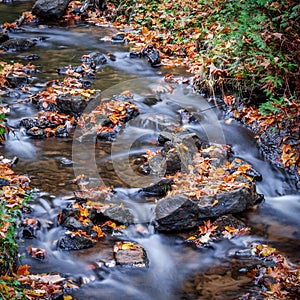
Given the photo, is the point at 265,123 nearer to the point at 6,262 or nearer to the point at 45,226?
the point at 45,226

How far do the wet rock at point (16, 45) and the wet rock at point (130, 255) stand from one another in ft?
28.3

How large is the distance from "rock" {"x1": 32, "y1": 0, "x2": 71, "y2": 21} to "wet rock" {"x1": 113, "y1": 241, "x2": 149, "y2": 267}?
12.0m

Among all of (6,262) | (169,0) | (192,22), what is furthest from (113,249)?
(169,0)

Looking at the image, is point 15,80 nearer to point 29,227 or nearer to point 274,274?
point 29,227

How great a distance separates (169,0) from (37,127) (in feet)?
23.5

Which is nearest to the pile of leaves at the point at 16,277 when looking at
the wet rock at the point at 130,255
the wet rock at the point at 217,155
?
the wet rock at the point at 130,255

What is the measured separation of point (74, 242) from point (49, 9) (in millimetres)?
11919

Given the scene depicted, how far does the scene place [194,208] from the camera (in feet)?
19.2

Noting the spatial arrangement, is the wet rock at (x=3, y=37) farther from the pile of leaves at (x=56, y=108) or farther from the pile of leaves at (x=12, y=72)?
the pile of leaves at (x=56, y=108)

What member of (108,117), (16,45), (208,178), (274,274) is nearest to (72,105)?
(108,117)

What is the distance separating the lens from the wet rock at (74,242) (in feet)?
17.6

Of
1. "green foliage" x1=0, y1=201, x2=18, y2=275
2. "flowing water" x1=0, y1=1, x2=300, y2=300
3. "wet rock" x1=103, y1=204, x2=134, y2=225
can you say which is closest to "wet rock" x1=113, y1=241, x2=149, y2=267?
"flowing water" x1=0, y1=1, x2=300, y2=300

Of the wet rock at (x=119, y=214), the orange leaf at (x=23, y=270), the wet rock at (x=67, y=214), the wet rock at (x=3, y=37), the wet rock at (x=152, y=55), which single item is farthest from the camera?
the wet rock at (x=3, y=37)

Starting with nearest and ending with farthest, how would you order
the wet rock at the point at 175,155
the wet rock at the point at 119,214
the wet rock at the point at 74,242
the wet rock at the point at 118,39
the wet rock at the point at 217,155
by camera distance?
the wet rock at the point at 74,242, the wet rock at the point at 119,214, the wet rock at the point at 175,155, the wet rock at the point at 217,155, the wet rock at the point at 118,39
